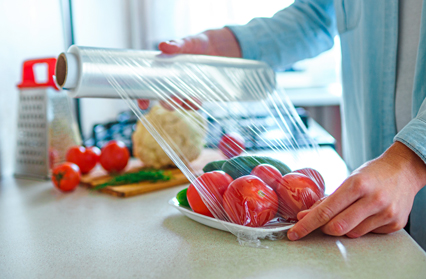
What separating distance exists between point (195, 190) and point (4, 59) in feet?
2.52

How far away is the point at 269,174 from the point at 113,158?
1.81ft

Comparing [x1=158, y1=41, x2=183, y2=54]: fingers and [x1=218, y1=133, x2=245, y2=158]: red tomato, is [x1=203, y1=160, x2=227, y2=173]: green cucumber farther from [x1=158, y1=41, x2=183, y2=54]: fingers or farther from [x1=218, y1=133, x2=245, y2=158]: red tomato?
[x1=158, y1=41, x2=183, y2=54]: fingers

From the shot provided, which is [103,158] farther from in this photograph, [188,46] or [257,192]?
[257,192]

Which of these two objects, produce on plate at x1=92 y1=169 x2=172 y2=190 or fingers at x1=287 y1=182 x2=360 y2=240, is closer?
fingers at x1=287 y1=182 x2=360 y2=240

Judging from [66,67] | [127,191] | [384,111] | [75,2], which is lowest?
[127,191]

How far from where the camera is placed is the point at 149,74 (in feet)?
1.95

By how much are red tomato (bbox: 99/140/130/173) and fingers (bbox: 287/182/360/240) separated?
0.61m

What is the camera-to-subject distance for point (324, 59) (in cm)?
214

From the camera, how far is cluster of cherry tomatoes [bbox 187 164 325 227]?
1.61 feet

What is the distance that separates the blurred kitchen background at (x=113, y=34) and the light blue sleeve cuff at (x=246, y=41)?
0.36 ft

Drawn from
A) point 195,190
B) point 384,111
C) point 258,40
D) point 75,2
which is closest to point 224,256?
point 195,190

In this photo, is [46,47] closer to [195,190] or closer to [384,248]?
[195,190]

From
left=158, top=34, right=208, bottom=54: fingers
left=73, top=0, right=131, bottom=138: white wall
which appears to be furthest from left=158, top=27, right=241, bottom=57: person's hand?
left=73, top=0, right=131, bottom=138: white wall

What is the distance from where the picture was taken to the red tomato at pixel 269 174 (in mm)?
527
